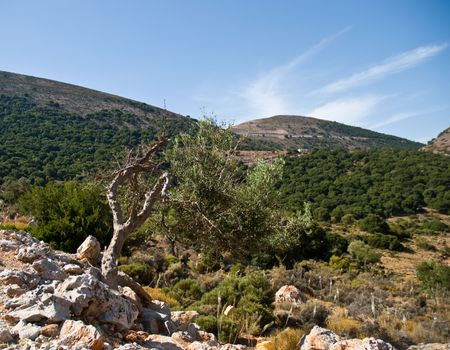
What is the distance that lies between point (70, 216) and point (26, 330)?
1225 centimetres

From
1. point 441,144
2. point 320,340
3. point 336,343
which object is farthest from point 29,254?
point 441,144

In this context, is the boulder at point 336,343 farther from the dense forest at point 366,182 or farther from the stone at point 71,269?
the dense forest at point 366,182

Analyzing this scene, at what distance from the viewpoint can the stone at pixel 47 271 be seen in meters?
6.41

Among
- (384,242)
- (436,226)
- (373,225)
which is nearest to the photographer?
(384,242)

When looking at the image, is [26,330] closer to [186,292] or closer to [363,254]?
[186,292]

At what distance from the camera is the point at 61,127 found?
7581 cm

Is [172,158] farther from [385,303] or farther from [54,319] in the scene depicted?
[385,303]

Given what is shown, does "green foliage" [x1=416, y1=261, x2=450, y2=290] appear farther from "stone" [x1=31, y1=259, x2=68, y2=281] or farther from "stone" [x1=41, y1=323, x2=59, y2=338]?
"stone" [x1=41, y1=323, x2=59, y2=338]

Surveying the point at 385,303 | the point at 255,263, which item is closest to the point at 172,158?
the point at 385,303

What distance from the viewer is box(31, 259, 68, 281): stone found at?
21.0 feet

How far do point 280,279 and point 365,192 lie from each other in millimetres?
47576

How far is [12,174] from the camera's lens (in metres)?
47.9

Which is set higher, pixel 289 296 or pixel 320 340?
pixel 320 340

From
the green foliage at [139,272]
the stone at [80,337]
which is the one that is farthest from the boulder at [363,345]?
the green foliage at [139,272]
